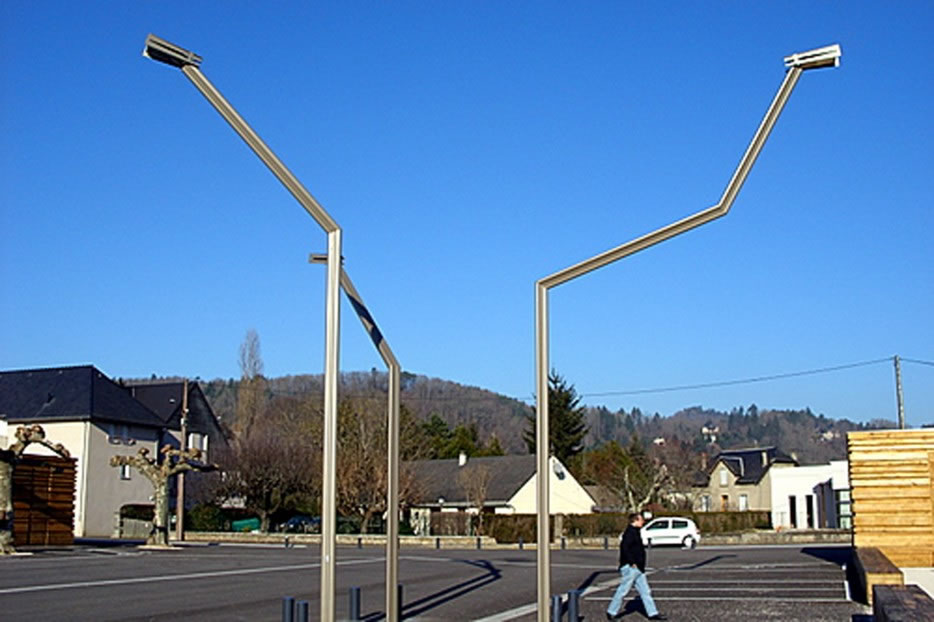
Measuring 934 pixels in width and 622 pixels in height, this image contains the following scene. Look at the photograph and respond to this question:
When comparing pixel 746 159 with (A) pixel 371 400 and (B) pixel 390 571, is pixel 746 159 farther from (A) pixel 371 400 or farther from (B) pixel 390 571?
(A) pixel 371 400

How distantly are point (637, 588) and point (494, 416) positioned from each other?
10765 centimetres

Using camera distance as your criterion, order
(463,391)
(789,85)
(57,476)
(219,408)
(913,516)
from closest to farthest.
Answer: (789,85)
(913,516)
(57,476)
(219,408)
(463,391)

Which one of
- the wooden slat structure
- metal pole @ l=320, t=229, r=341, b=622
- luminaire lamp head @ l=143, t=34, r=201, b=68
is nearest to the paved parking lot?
the wooden slat structure

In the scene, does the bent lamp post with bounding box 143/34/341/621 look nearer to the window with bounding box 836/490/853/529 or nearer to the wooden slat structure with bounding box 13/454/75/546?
the wooden slat structure with bounding box 13/454/75/546

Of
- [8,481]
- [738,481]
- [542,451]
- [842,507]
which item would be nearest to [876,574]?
[542,451]

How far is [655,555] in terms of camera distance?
38.7 metres

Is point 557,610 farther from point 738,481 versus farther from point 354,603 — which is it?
point 738,481

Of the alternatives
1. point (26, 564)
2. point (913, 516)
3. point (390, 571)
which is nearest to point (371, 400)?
point (26, 564)

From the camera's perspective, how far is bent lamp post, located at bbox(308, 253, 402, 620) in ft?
40.6

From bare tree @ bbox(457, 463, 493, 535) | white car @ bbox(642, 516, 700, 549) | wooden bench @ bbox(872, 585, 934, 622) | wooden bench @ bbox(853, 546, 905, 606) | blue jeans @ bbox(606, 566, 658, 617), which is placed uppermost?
bare tree @ bbox(457, 463, 493, 535)

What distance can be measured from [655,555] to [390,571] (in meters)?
28.1

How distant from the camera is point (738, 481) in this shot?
8631 centimetres

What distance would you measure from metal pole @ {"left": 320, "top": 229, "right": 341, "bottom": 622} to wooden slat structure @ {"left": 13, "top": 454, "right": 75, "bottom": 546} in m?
27.2

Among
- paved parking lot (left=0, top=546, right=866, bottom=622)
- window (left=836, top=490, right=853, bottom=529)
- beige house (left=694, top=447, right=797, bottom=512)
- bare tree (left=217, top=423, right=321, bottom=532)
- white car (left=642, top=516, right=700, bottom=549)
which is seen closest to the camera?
paved parking lot (left=0, top=546, right=866, bottom=622)
